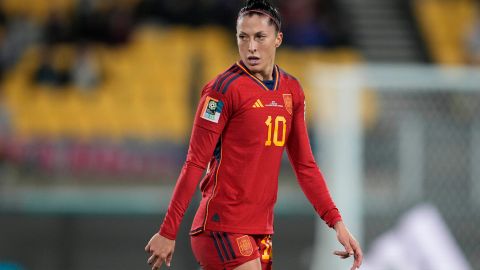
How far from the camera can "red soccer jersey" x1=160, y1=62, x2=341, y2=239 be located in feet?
11.6

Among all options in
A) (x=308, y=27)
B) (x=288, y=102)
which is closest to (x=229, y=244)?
(x=288, y=102)

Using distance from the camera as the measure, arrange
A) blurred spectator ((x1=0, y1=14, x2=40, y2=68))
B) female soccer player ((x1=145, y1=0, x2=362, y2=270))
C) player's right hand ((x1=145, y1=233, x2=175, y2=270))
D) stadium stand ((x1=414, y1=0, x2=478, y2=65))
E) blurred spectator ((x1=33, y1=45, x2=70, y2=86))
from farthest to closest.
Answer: stadium stand ((x1=414, y1=0, x2=478, y2=65)) < blurred spectator ((x1=0, y1=14, x2=40, y2=68)) < blurred spectator ((x1=33, y1=45, x2=70, y2=86)) < female soccer player ((x1=145, y1=0, x2=362, y2=270)) < player's right hand ((x1=145, y1=233, x2=175, y2=270))

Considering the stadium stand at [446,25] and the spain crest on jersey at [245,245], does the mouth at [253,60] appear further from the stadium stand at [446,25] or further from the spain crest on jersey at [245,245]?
the stadium stand at [446,25]

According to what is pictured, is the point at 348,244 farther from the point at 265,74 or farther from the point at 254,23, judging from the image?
the point at 254,23

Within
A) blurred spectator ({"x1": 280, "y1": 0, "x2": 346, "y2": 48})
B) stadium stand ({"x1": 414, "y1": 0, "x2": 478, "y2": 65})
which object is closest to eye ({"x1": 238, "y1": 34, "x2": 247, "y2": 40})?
blurred spectator ({"x1": 280, "y1": 0, "x2": 346, "y2": 48})

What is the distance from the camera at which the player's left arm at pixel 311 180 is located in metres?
3.77

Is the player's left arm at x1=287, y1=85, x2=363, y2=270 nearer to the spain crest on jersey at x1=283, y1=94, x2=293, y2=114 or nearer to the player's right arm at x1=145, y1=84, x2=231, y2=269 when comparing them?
the spain crest on jersey at x1=283, y1=94, x2=293, y2=114

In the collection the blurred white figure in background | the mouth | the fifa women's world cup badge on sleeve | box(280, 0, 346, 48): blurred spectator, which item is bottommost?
the blurred white figure in background

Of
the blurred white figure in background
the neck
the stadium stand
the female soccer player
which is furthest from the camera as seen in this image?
the stadium stand

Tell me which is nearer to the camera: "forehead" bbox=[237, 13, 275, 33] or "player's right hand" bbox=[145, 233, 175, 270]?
"player's right hand" bbox=[145, 233, 175, 270]

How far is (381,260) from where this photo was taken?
6.32 meters

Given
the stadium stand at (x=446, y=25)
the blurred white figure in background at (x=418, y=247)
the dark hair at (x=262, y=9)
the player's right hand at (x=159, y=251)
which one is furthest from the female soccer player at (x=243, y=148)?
the stadium stand at (x=446, y=25)

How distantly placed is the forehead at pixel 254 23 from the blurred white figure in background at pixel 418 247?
2886 millimetres

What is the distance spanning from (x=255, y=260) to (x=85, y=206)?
4400mm
